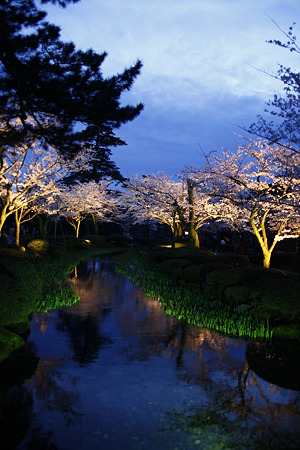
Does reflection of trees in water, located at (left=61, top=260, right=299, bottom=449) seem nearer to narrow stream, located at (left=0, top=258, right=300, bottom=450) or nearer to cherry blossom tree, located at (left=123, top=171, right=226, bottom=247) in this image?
narrow stream, located at (left=0, top=258, right=300, bottom=450)

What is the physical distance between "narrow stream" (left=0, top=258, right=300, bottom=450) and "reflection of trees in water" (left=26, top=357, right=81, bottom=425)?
0.04 ft

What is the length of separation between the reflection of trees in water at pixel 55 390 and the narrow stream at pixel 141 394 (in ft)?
0.04

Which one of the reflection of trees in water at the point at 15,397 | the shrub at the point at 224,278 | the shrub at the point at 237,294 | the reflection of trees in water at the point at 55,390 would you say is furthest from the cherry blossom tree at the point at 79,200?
the reflection of trees in water at the point at 55,390

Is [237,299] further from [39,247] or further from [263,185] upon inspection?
[39,247]

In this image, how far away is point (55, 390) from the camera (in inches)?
205

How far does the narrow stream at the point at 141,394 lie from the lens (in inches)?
159

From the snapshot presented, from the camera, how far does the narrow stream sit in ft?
13.3

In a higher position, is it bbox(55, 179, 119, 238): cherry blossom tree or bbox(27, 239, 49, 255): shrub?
bbox(55, 179, 119, 238): cherry blossom tree

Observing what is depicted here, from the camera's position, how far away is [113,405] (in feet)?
15.7

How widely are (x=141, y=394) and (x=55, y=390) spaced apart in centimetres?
115

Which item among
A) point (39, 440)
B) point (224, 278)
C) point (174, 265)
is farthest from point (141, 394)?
point (174, 265)

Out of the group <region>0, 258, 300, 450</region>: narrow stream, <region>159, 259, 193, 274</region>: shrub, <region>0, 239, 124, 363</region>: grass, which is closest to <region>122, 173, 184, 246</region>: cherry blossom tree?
<region>159, 259, 193, 274</region>: shrub

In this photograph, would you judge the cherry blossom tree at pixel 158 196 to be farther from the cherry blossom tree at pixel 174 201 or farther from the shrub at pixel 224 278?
the shrub at pixel 224 278

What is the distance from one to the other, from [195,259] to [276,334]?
36.0 ft
